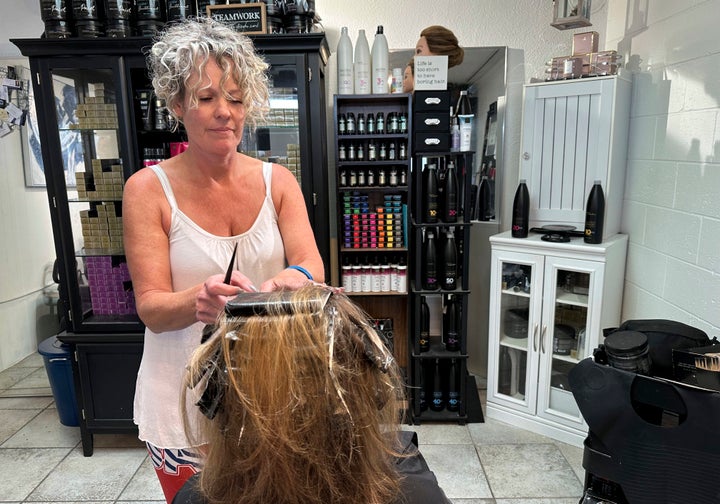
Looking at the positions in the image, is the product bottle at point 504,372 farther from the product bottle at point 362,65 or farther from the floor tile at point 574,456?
the product bottle at point 362,65

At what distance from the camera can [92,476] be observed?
264 centimetres

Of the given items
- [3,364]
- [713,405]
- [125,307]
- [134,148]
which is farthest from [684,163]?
[3,364]

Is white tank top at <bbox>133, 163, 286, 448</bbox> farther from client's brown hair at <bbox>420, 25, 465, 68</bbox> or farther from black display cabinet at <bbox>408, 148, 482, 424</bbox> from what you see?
client's brown hair at <bbox>420, 25, 465, 68</bbox>

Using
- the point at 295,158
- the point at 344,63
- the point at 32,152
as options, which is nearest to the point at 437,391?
the point at 295,158

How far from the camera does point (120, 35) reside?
101 inches

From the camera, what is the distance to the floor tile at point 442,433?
2.88m

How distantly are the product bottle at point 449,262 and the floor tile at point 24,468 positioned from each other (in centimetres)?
238

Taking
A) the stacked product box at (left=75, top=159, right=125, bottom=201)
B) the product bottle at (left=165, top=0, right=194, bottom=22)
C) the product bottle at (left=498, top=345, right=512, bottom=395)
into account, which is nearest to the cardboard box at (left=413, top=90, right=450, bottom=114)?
the product bottle at (left=165, top=0, right=194, bottom=22)

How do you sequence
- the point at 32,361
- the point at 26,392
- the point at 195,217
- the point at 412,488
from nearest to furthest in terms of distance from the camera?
the point at 412,488 < the point at 195,217 < the point at 26,392 < the point at 32,361

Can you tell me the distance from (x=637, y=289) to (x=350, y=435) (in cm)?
244

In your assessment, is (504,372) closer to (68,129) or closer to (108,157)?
(108,157)

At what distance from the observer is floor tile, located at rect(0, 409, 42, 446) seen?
3082 mm

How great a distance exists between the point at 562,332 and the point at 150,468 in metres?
2.46

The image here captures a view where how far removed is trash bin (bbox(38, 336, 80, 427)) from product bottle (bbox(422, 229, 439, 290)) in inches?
85.1
